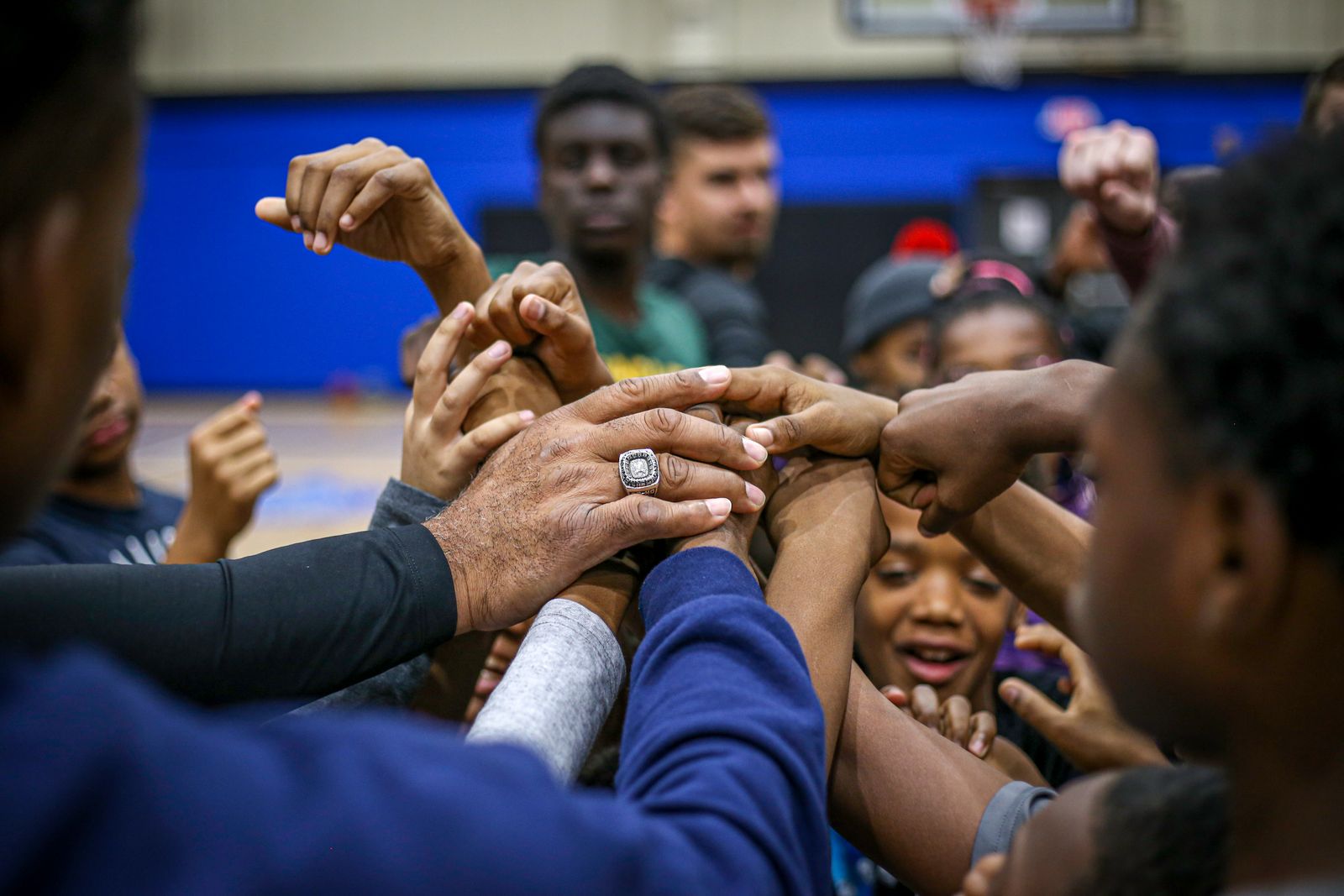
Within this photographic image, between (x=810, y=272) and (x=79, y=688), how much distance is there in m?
8.45

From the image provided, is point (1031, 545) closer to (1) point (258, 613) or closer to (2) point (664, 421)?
(2) point (664, 421)

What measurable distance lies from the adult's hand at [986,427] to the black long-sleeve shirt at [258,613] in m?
0.57

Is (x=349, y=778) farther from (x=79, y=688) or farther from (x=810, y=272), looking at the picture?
(x=810, y=272)

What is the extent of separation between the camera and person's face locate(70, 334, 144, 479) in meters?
2.22

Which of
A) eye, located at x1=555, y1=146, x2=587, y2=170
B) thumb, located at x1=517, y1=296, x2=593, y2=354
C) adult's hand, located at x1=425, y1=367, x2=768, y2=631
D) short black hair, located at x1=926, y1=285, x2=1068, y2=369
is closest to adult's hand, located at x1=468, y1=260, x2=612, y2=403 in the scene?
thumb, located at x1=517, y1=296, x2=593, y2=354

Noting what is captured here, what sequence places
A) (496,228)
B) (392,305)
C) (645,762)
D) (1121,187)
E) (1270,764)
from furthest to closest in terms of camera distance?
(392,305), (496,228), (1121,187), (645,762), (1270,764)

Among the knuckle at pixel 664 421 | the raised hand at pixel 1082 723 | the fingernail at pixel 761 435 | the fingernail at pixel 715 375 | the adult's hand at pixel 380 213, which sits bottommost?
the raised hand at pixel 1082 723

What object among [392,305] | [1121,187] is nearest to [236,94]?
[392,305]

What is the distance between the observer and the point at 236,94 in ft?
33.2

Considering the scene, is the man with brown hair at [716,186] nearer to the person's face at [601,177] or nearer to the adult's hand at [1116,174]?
the person's face at [601,177]

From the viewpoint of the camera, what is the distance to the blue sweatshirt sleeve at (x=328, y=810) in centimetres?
58

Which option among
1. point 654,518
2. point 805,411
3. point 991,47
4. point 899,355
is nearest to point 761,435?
point 805,411

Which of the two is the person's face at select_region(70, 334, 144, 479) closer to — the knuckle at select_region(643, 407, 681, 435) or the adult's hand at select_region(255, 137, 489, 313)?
the adult's hand at select_region(255, 137, 489, 313)

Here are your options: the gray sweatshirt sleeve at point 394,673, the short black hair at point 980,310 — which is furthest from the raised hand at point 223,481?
the short black hair at point 980,310
